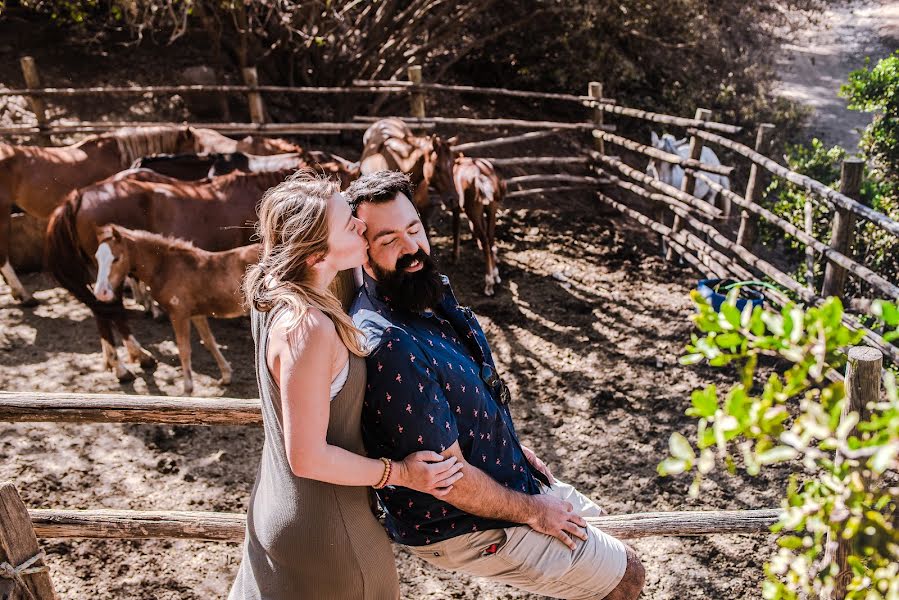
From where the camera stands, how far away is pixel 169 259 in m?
4.88

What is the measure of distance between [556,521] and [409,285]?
0.80m

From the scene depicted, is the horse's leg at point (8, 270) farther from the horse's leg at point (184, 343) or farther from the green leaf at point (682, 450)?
the green leaf at point (682, 450)

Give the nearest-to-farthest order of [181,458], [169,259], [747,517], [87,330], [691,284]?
[747,517] → [181,458] → [169,259] → [87,330] → [691,284]

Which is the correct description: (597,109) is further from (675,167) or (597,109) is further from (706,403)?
(706,403)

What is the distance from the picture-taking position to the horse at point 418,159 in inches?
264

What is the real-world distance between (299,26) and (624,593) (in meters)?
8.98

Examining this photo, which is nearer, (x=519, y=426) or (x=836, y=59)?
(x=519, y=426)

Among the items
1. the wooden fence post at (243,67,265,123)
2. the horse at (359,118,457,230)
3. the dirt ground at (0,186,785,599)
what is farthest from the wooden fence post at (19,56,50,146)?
the horse at (359,118,457,230)

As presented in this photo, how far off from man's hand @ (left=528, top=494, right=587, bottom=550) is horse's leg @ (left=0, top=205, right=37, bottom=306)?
562 centimetres

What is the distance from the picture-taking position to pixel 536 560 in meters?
2.10

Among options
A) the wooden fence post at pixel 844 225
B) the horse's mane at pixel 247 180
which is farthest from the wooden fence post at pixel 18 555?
the wooden fence post at pixel 844 225

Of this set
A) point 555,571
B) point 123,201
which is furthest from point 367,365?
point 123,201

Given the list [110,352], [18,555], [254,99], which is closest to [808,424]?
[18,555]

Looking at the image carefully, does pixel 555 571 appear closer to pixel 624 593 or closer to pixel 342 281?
pixel 624 593
